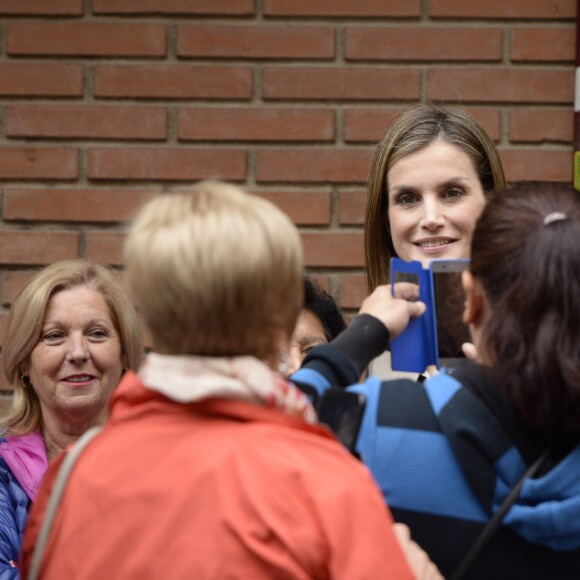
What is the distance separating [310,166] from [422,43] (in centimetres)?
53

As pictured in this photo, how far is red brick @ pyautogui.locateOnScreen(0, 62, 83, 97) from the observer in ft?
11.0

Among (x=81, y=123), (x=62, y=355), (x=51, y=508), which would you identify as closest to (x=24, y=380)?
(x=62, y=355)

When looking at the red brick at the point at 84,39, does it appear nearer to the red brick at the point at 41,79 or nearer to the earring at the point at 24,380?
the red brick at the point at 41,79

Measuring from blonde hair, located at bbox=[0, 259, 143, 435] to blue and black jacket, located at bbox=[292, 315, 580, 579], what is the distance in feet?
4.92

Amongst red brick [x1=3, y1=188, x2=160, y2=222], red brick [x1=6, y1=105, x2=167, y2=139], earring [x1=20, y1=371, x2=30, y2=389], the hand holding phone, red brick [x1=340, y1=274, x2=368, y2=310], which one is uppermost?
red brick [x1=6, y1=105, x2=167, y2=139]

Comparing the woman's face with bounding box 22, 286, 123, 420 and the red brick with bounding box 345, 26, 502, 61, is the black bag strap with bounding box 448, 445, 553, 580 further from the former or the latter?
the red brick with bounding box 345, 26, 502, 61

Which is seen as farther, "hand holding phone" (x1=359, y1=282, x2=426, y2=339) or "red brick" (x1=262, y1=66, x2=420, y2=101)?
"red brick" (x1=262, y1=66, x2=420, y2=101)

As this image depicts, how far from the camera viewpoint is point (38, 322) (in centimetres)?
281

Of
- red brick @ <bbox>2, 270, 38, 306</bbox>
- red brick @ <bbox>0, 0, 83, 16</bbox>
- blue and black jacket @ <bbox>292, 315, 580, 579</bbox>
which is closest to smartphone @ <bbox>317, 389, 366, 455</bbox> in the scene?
blue and black jacket @ <bbox>292, 315, 580, 579</bbox>

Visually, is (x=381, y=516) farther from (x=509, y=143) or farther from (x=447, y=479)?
(x=509, y=143)

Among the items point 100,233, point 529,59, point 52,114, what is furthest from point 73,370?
point 529,59

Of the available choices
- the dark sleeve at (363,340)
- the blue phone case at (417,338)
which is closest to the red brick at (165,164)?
the blue phone case at (417,338)

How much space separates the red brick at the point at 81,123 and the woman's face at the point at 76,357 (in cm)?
67

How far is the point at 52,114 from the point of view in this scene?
336 cm
